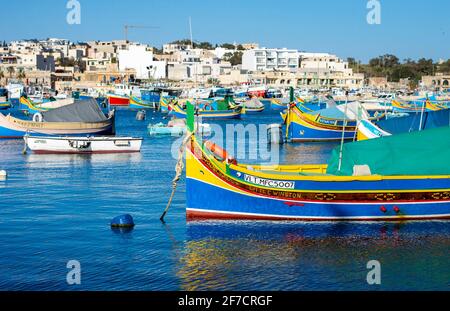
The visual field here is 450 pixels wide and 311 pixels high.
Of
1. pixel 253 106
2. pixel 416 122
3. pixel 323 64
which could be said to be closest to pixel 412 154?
pixel 416 122

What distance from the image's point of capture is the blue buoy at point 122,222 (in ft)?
77.8

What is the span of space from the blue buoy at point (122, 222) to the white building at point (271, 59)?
17041 centimetres

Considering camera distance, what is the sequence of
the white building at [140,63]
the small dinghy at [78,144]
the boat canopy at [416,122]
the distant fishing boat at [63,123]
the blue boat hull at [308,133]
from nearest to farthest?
the boat canopy at [416,122], the small dinghy at [78,144], the distant fishing boat at [63,123], the blue boat hull at [308,133], the white building at [140,63]

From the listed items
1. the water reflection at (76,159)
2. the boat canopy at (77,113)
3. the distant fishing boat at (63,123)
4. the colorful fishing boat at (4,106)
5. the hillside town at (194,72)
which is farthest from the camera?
the hillside town at (194,72)

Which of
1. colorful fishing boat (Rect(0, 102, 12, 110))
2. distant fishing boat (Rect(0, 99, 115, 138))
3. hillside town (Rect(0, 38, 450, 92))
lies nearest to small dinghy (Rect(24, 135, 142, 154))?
distant fishing boat (Rect(0, 99, 115, 138))

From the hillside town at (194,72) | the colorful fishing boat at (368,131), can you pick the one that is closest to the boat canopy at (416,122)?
the colorful fishing boat at (368,131)

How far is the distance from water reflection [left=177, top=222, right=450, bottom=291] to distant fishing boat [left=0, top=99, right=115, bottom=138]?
33.9m

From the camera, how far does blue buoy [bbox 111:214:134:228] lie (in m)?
23.7

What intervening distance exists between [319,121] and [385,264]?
3771 centimetres

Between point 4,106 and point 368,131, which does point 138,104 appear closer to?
point 4,106

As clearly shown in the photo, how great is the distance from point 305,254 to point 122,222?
6914 millimetres

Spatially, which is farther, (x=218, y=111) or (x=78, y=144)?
(x=218, y=111)

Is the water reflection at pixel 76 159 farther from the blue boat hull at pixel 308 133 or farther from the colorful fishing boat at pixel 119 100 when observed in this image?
the colorful fishing boat at pixel 119 100

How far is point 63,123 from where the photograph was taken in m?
54.6
